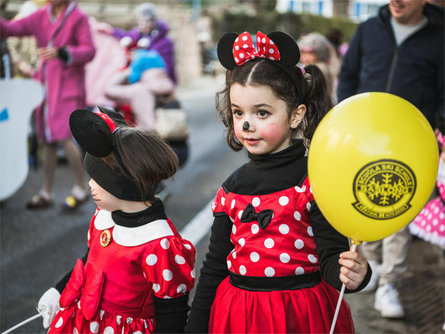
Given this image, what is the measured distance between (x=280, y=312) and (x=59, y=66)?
433cm

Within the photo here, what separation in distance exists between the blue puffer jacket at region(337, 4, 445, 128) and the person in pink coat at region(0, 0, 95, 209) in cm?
290

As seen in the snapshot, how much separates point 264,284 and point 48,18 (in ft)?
14.7

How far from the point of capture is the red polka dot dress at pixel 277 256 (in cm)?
219

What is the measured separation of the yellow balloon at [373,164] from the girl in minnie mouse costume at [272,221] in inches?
10.4

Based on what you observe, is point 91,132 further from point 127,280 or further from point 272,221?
point 272,221

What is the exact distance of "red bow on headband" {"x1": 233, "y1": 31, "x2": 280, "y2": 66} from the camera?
2265mm

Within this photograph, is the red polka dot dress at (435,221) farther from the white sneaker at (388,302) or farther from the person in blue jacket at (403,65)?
the white sneaker at (388,302)

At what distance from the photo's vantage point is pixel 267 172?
2.28 metres

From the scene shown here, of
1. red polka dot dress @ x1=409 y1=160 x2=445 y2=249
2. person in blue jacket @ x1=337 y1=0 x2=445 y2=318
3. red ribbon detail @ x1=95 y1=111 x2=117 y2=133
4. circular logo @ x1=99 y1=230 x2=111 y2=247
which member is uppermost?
red ribbon detail @ x1=95 y1=111 x2=117 y2=133

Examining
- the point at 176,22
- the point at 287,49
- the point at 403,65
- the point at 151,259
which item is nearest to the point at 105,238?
the point at 151,259

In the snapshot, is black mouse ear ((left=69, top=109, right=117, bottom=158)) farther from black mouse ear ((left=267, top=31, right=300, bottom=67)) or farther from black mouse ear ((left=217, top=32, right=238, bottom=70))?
black mouse ear ((left=267, top=31, right=300, bottom=67))

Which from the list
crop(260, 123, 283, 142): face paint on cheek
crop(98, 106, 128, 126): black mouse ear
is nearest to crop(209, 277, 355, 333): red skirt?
crop(260, 123, 283, 142): face paint on cheek

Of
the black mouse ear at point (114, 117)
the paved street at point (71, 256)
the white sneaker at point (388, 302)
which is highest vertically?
the black mouse ear at point (114, 117)

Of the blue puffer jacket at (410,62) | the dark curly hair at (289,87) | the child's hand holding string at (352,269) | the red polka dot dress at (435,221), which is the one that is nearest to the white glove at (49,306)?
the dark curly hair at (289,87)
